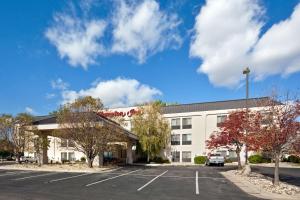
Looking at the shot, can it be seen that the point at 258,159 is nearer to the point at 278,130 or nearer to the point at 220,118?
the point at 220,118

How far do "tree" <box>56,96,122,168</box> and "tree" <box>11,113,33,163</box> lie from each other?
688cm

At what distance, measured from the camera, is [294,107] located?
1831 centimetres

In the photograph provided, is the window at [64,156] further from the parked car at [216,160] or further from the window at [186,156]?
the parked car at [216,160]

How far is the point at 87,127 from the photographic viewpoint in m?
33.2

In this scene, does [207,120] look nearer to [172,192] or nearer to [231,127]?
[231,127]

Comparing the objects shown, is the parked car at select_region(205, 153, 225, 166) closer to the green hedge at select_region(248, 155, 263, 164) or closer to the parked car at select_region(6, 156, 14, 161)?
the green hedge at select_region(248, 155, 263, 164)

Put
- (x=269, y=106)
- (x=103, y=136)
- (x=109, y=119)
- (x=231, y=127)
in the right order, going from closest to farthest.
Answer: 1. (x=269, y=106)
2. (x=231, y=127)
3. (x=103, y=136)
4. (x=109, y=119)

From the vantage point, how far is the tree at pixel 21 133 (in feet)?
128

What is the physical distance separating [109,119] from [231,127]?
13135 mm

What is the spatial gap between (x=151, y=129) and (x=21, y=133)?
20585mm

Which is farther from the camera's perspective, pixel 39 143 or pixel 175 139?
pixel 175 139

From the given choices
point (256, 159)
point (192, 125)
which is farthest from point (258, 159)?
point (192, 125)

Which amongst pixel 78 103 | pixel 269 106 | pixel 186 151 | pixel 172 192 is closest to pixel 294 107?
pixel 269 106

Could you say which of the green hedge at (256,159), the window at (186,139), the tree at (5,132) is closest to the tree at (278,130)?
the green hedge at (256,159)
